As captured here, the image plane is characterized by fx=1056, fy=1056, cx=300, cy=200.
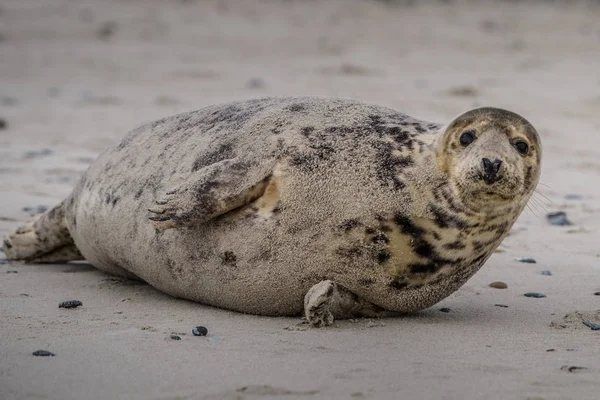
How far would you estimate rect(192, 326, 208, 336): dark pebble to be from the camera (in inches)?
126

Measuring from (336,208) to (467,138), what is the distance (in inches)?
18.4

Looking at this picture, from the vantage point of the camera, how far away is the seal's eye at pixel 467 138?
10.7 ft

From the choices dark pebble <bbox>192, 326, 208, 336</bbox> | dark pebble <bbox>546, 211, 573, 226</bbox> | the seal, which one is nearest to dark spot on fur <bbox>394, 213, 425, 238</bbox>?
the seal

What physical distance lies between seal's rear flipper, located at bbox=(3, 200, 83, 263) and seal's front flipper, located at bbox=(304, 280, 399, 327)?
57.6 inches

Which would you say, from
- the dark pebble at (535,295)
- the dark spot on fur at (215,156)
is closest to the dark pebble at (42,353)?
the dark spot on fur at (215,156)

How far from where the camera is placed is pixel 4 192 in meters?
5.64

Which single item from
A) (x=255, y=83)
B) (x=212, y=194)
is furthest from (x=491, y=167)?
(x=255, y=83)

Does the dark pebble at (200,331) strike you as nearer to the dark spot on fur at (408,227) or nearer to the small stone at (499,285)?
the dark spot on fur at (408,227)

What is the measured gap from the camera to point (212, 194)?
3.41m

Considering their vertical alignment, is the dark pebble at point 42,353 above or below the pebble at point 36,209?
below

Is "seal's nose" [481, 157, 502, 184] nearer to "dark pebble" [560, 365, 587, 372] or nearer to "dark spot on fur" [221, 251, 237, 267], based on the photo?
"dark pebble" [560, 365, 587, 372]

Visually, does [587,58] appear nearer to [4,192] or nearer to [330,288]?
[4,192]

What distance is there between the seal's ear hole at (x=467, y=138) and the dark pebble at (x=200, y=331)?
98cm

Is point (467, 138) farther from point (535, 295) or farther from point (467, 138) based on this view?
point (535, 295)
